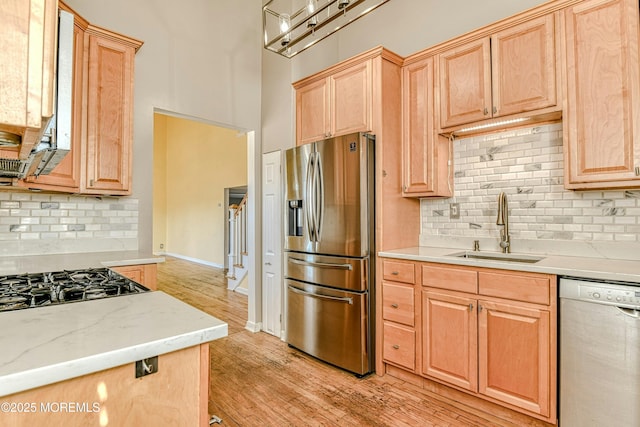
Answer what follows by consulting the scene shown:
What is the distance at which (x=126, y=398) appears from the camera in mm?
814

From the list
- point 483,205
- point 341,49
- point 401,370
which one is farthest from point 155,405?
point 341,49

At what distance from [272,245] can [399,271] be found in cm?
149

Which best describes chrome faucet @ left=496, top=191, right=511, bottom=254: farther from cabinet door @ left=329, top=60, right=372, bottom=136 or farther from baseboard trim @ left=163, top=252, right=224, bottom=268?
baseboard trim @ left=163, top=252, right=224, bottom=268

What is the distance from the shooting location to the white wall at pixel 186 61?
2.96 m

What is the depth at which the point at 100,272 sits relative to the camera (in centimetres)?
186

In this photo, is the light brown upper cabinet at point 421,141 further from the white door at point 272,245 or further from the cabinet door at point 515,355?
the white door at point 272,245

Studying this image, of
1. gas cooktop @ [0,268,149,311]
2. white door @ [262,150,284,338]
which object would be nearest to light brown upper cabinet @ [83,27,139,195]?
gas cooktop @ [0,268,149,311]

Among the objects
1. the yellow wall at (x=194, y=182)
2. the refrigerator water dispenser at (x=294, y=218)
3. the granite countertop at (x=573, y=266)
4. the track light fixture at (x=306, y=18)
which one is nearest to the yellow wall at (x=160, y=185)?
the yellow wall at (x=194, y=182)

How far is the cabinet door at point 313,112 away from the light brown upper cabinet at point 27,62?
8.46 feet

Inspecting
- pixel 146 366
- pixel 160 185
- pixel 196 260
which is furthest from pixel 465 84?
pixel 160 185

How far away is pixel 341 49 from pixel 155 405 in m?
3.93

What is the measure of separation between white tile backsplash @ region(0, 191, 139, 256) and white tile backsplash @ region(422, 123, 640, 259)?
268cm

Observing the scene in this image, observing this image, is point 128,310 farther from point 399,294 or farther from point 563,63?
point 563,63

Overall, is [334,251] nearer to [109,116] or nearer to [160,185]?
[109,116]
